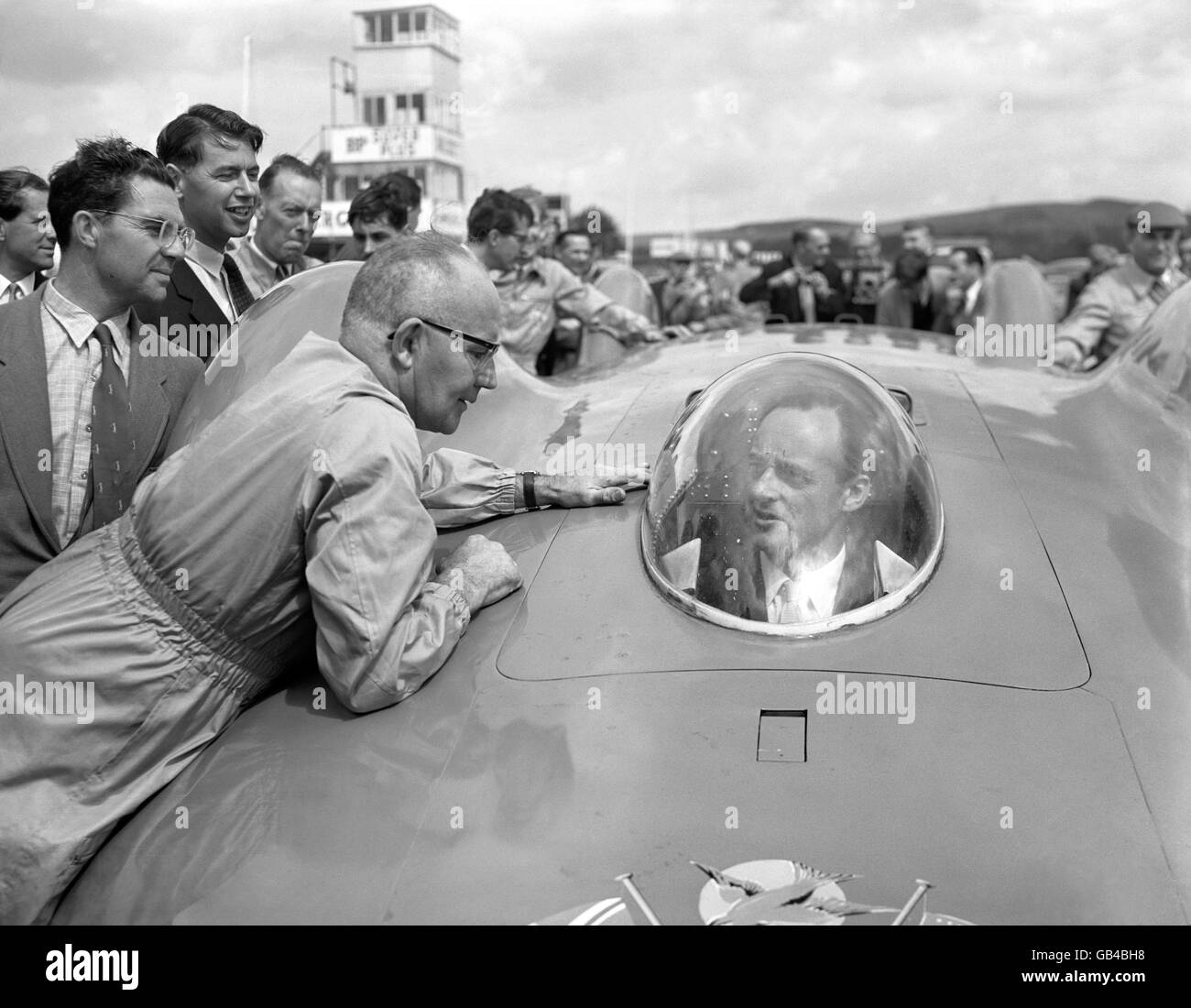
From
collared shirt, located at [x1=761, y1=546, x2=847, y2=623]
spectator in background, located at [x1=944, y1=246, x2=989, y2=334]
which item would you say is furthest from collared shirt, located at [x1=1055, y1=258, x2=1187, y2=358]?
collared shirt, located at [x1=761, y1=546, x2=847, y2=623]

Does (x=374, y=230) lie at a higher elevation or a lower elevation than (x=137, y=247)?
higher

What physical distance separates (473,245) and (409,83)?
200 feet

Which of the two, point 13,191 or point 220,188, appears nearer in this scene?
point 220,188

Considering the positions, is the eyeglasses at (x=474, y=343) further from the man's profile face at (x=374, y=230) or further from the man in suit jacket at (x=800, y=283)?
the man in suit jacket at (x=800, y=283)

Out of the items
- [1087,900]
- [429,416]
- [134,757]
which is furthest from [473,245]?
[1087,900]

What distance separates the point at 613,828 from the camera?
2.53 m

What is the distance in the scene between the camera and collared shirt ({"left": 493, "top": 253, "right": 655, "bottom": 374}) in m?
8.03

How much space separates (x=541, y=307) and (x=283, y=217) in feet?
8.10

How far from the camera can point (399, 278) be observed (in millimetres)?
3061

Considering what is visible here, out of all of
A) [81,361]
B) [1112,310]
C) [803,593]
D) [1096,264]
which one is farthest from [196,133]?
[1096,264]

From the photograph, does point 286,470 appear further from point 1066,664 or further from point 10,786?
point 1066,664

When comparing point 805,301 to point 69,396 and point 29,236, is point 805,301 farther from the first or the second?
point 69,396

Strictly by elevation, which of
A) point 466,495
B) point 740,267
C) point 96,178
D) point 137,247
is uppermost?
point 740,267

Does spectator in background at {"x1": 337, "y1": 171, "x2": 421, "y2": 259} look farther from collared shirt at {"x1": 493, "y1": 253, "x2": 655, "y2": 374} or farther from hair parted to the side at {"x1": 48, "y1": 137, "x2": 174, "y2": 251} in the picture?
hair parted to the side at {"x1": 48, "y1": 137, "x2": 174, "y2": 251}
